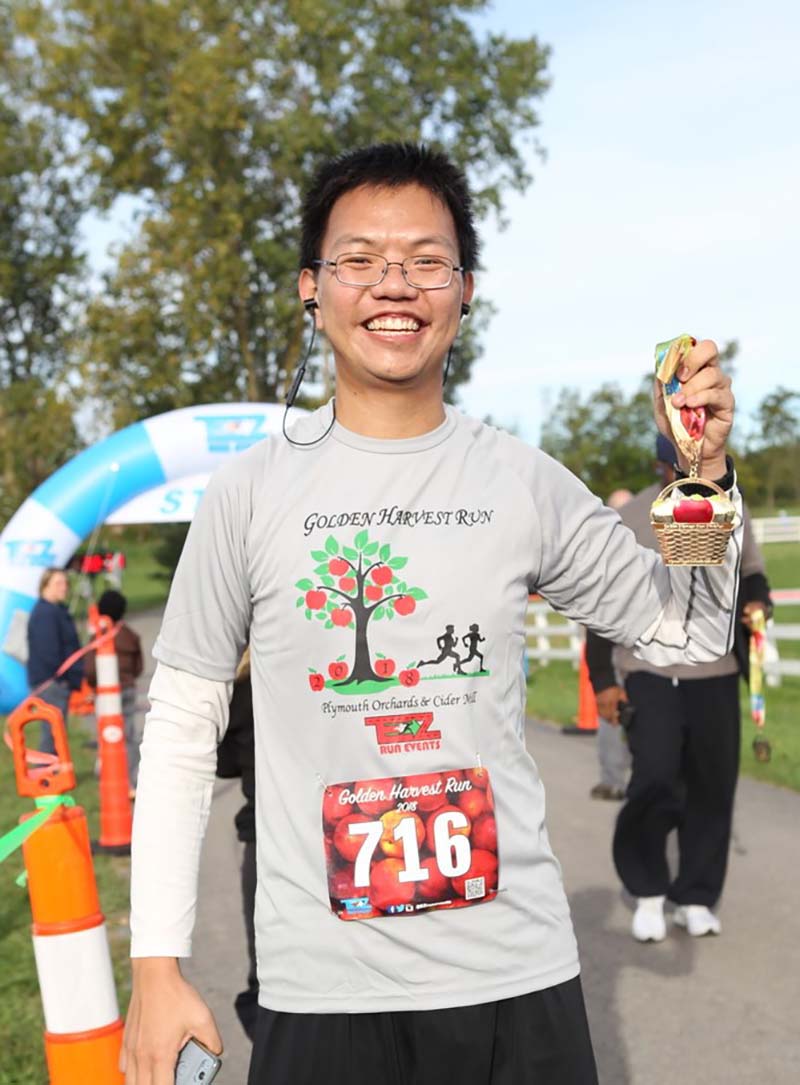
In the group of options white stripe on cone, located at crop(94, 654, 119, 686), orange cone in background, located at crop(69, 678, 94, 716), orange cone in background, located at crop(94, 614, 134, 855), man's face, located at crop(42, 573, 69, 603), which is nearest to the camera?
orange cone in background, located at crop(94, 614, 134, 855)

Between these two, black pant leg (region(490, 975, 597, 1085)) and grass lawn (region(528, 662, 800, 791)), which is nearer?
black pant leg (region(490, 975, 597, 1085))

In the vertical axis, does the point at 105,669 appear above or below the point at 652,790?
above

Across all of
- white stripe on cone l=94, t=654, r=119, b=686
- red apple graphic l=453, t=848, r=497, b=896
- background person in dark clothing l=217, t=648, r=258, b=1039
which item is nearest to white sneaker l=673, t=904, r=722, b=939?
background person in dark clothing l=217, t=648, r=258, b=1039

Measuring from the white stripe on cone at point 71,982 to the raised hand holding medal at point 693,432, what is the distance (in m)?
2.19

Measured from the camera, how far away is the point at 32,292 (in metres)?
41.1

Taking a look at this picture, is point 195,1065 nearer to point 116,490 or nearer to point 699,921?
point 699,921

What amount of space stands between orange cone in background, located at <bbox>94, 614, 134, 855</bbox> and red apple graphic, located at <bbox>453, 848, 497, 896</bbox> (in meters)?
6.34

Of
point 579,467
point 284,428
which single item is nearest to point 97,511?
point 284,428

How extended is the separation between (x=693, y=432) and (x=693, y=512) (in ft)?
0.43

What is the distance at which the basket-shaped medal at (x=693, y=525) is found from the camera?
6.54ft

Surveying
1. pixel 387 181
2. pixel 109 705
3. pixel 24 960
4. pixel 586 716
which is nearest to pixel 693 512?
pixel 387 181

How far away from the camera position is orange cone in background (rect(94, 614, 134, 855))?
841cm

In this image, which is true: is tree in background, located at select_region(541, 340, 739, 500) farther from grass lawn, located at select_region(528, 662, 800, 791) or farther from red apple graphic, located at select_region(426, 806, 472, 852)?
red apple graphic, located at select_region(426, 806, 472, 852)

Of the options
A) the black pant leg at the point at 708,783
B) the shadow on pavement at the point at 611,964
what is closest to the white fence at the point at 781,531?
the shadow on pavement at the point at 611,964
